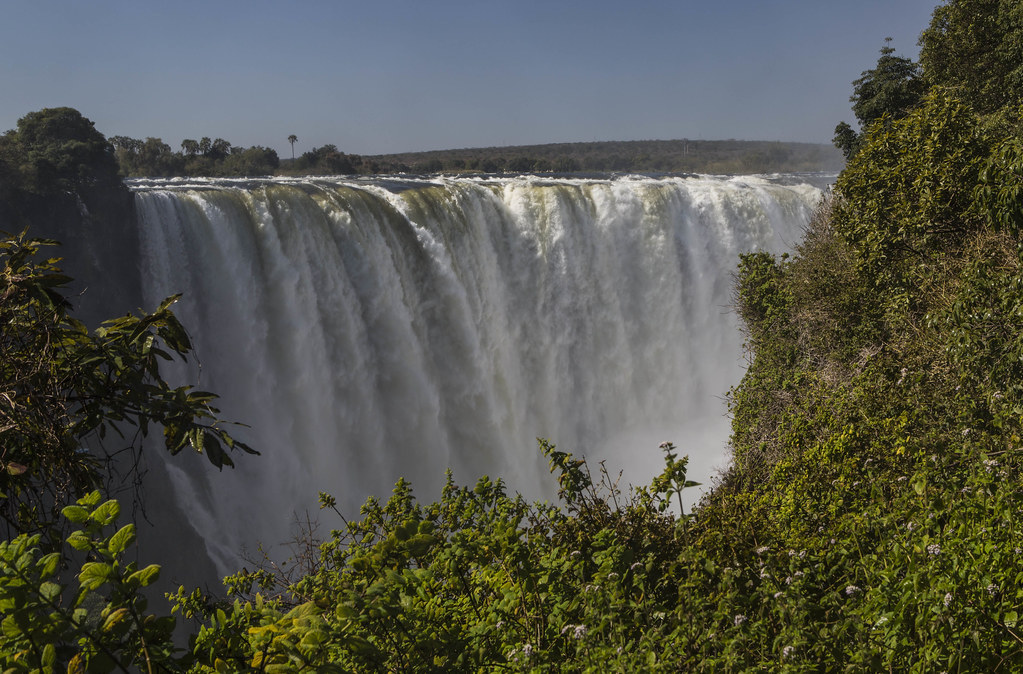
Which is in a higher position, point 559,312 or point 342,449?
point 559,312

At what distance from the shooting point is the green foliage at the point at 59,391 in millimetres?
2162

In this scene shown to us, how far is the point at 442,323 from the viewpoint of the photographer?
16.5m

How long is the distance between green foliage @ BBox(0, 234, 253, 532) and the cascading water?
1091cm

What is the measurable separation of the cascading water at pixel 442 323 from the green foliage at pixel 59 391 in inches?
430

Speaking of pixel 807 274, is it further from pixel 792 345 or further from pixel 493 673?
pixel 493 673

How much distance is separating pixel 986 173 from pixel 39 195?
16551 mm

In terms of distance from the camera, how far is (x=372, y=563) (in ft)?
8.18

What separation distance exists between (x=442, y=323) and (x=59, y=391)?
14085mm

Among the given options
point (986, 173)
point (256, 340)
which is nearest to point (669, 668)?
point (986, 173)

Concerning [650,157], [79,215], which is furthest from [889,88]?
[650,157]

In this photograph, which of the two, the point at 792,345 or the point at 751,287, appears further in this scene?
the point at 751,287

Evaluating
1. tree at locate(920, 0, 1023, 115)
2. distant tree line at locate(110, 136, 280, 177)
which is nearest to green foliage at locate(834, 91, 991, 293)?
tree at locate(920, 0, 1023, 115)

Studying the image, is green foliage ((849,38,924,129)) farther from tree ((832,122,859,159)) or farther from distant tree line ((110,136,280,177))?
distant tree line ((110,136,280,177))

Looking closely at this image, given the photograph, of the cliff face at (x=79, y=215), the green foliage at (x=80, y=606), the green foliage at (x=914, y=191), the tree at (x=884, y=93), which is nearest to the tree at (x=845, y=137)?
the tree at (x=884, y=93)
